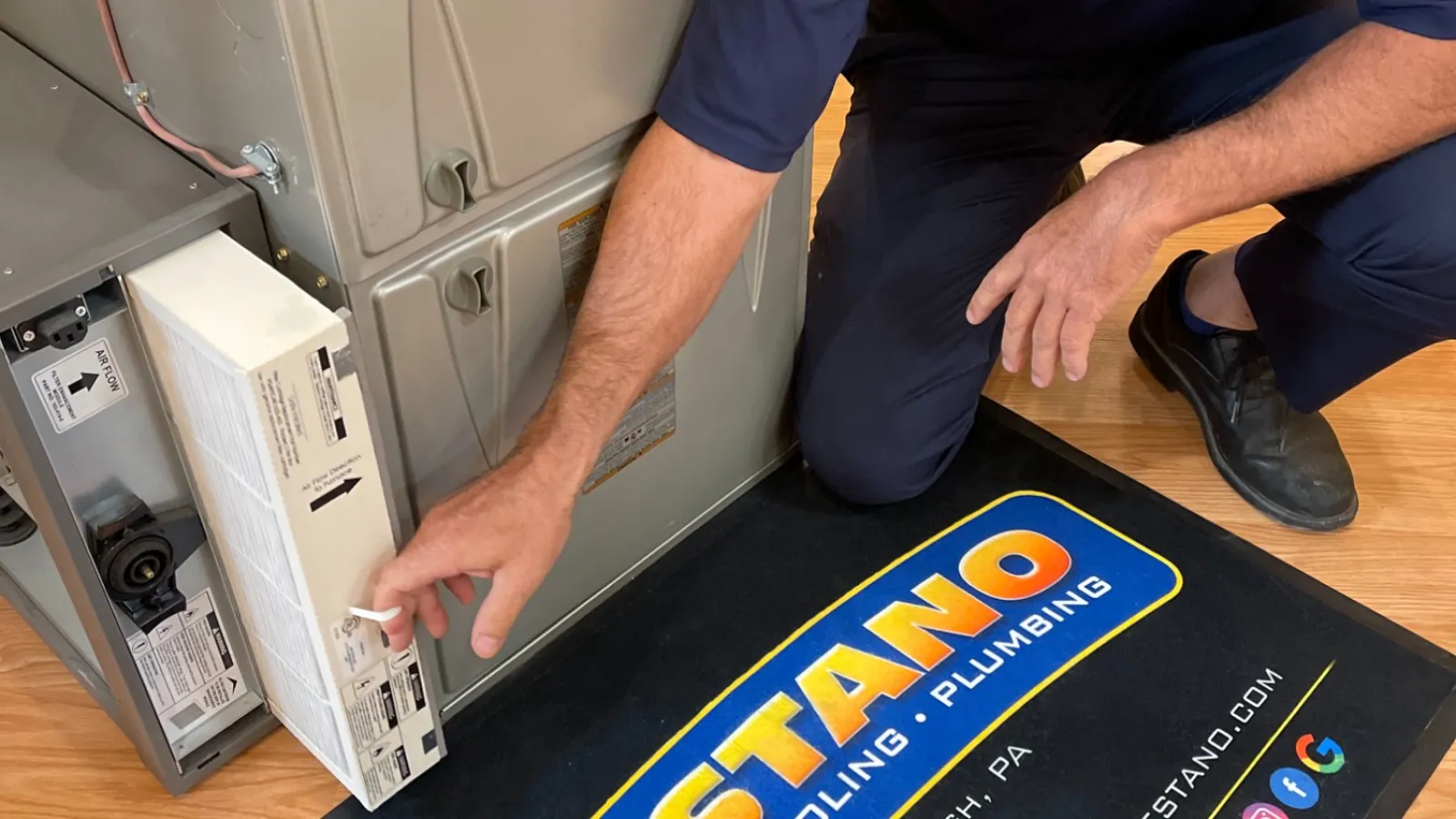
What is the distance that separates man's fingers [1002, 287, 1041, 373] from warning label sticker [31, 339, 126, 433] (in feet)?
2.11

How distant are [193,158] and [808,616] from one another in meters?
0.66

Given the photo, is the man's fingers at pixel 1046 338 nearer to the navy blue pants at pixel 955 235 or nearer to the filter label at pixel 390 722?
the navy blue pants at pixel 955 235

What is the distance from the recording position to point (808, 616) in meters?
1.15

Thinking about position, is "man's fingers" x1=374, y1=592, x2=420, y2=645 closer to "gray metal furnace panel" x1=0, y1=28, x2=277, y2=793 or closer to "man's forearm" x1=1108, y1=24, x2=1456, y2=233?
"gray metal furnace panel" x1=0, y1=28, x2=277, y2=793

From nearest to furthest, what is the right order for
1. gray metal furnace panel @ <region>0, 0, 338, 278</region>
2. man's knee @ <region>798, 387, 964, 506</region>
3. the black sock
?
gray metal furnace panel @ <region>0, 0, 338, 278</region>
man's knee @ <region>798, 387, 964, 506</region>
the black sock

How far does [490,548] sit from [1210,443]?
834 mm

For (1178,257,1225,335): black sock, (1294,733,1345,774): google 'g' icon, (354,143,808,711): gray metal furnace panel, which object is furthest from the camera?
(1178,257,1225,335): black sock

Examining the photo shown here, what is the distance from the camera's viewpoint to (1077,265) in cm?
93

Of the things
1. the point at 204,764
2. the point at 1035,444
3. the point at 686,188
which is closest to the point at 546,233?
the point at 686,188

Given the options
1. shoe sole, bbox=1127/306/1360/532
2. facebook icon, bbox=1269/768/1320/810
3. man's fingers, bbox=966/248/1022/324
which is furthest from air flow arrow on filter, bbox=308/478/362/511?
shoe sole, bbox=1127/306/1360/532

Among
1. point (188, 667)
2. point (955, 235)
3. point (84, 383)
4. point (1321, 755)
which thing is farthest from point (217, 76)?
point (1321, 755)

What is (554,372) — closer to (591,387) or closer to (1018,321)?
(591,387)

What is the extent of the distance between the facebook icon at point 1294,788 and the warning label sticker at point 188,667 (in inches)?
34.1

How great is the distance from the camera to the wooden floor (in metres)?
1.02
